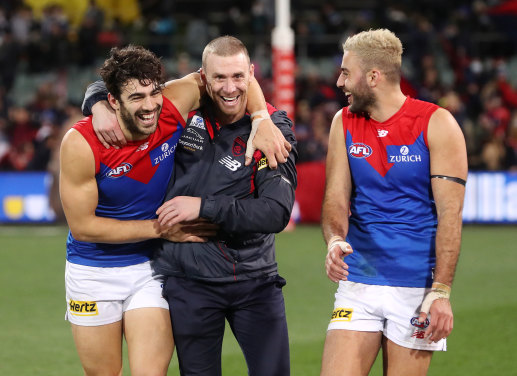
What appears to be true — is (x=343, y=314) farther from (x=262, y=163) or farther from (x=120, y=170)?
(x=120, y=170)

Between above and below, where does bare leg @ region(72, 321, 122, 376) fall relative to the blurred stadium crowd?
below

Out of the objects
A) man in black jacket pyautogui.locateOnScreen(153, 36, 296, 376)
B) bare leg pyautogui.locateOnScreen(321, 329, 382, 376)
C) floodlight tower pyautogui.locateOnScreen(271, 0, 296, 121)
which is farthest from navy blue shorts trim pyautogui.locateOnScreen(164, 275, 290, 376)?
floodlight tower pyautogui.locateOnScreen(271, 0, 296, 121)

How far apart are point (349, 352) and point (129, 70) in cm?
195

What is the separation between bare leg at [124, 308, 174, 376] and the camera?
476 centimetres

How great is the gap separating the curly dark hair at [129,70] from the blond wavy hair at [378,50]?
110 cm

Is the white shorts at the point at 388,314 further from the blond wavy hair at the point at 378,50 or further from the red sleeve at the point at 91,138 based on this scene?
the red sleeve at the point at 91,138

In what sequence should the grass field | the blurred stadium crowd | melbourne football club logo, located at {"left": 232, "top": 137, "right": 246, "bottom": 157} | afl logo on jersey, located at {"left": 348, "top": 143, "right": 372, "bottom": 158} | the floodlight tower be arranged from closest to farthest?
afl logo on jersey, located at {"left": 348, "top": 143, "right": 372, "bottom": 158} < melbourne football club logo, located at {"left": 232, "top": 137, "right": 246, "bottom": 157} < the grass field < the floodlight tower < the blurred stadium crowd

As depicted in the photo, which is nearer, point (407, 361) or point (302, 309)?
point (407, 361)

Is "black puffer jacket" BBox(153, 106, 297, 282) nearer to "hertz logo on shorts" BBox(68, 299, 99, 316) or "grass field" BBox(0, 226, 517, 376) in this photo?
"hertz logo on shorts" BBox(68, 299, 99, 316)

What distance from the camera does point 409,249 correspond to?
4.70m

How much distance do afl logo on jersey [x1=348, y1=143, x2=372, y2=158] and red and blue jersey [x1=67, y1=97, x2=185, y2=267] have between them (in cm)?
98

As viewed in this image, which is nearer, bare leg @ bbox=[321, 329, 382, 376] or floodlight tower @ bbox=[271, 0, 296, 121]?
bare leg @ bbox=[321, 329, 382, 376]

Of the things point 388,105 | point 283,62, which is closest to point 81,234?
point 388,105

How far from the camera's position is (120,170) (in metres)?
4.86
